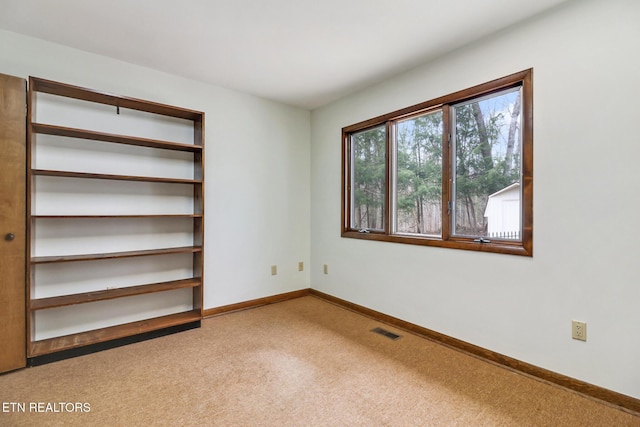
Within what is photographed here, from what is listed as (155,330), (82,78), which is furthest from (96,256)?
(82,78)

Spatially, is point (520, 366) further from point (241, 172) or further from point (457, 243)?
point (241, 172)

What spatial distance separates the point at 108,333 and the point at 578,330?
3.43 m

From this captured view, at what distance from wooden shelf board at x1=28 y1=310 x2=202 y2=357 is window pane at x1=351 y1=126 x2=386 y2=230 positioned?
2036 mm

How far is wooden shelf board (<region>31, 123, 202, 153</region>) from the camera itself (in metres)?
2.20

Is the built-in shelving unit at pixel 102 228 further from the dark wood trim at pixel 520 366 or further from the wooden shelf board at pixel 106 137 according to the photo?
the dark wood trim at pixel 520 366

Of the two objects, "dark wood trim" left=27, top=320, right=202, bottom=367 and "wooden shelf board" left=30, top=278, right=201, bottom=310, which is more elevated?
"wooden shelf board" left=30, top=278, right=201, bottom=310

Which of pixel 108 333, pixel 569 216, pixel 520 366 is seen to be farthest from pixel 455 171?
pixel 108 333

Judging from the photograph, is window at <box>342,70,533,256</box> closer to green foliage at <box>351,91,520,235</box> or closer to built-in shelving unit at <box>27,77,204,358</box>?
green foliage at <box>351,91,520,235</box>

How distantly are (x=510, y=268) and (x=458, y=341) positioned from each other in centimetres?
75

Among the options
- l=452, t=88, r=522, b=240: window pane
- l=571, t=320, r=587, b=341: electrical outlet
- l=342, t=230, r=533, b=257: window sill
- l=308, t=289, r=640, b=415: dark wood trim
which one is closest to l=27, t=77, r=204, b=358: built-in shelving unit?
l=342, t=230, r=533, b=257: window sill

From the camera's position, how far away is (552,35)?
76.2 inches

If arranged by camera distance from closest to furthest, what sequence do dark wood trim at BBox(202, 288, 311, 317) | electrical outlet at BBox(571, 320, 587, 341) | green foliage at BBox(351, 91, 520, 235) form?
electrical outlet at BBox(571, 320, 587, 341) → green foliage at BBox(351, 91, 520, 235) → dark wood trim at BBox(202, 288, 311, 317)

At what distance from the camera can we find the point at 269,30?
220cm

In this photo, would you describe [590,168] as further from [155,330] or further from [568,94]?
[155,330]
